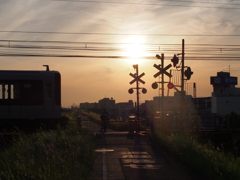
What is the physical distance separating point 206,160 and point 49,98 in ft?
38.9

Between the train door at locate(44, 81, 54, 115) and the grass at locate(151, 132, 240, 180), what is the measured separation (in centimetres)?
841

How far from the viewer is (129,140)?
1563cm

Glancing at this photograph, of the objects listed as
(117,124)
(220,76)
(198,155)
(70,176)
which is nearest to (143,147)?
(198,155)

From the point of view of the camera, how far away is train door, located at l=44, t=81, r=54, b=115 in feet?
60.1

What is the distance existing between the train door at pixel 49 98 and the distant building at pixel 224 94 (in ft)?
138

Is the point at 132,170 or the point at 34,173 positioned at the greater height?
the point at 34,173

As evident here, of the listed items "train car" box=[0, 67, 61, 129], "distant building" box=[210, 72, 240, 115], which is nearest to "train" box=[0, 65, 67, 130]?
"train car" box=[0, 67, 61, 129]

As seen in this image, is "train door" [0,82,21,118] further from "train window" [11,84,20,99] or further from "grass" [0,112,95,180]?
"grass" [0,112,95,180]

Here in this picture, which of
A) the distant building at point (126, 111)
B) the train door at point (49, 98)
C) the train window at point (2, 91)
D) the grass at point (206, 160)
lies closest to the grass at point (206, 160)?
the grass at point (206, 160)

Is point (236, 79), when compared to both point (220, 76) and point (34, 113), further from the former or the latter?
point (34, 113)

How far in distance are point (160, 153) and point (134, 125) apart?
8.17 metres

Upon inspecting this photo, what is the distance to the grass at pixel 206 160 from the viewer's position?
24.8 ft

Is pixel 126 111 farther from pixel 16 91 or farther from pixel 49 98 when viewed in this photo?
pixel 16 91

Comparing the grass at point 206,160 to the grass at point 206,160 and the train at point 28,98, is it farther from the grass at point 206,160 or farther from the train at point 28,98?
the train at point 28,98
